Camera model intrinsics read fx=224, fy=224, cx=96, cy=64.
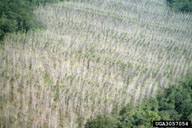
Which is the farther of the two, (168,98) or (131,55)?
(131,55)

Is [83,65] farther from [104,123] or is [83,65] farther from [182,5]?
[182,5]

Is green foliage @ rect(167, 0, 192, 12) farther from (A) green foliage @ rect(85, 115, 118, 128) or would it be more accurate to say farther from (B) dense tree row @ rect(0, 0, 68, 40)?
(A) green foliage @ rect(85, 115, 118, 128)

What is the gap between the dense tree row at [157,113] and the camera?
1953cm

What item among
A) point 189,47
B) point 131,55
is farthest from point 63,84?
point 189,47

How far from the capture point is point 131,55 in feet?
126

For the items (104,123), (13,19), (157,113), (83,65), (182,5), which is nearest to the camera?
(104,123)

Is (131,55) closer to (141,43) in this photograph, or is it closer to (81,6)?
(141,43)

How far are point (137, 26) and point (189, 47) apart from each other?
13.2 m

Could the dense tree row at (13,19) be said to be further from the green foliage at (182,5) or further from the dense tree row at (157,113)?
the green foliage at (182,5)

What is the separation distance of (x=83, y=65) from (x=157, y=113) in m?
15.4

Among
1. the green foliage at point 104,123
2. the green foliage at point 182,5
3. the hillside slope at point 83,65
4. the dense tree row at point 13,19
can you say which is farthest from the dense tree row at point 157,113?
the green foliage at point 182,5

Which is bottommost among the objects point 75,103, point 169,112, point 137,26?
point 75,103

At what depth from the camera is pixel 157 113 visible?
20719 mm

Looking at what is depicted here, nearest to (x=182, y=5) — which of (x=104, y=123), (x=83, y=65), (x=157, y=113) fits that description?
(x=83, y=65)
